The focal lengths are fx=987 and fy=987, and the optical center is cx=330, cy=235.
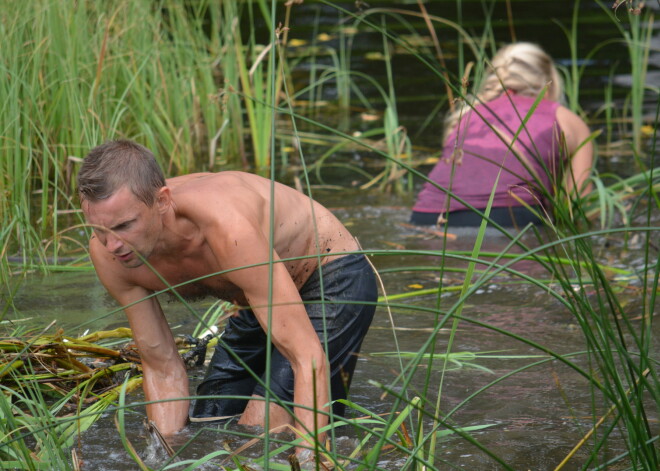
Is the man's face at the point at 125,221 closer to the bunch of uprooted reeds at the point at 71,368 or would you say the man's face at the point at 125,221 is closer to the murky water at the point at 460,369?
the murky water at the point at 460,369

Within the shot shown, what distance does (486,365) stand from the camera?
3.72 metres

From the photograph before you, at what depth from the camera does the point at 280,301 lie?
8.75 feet

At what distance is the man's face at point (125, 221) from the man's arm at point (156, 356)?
352 millimetres

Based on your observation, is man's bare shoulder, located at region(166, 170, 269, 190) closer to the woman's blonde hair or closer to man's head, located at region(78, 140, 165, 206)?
man's head, located at region(78, 140, 165, 206)

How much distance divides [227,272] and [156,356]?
0.63 m

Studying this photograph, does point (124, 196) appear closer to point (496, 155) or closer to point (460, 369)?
point (460, 369)

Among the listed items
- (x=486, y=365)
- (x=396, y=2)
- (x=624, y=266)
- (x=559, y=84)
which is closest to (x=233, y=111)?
(x=559, y=84)

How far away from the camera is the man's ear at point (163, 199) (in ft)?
8.89

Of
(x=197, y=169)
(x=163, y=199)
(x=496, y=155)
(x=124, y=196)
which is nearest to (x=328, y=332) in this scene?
(x=163, y=199)

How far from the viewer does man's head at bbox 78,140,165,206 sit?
260 cm

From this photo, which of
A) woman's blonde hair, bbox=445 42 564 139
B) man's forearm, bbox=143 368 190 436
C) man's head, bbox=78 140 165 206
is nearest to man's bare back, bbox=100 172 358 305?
man's head, bbox=78 140 165 206

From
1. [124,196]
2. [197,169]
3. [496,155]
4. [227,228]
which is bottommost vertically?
[197,169]

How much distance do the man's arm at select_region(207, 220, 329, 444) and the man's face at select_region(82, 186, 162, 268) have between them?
0.59 ft

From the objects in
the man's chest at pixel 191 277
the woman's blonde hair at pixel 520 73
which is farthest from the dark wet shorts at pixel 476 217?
the man's chest at pixel 191 277
